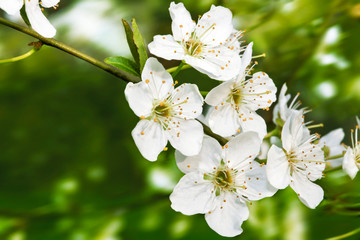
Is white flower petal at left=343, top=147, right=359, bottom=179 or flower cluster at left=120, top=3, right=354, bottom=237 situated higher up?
flower cluster at left=120, top=3, right=354, bottom=237

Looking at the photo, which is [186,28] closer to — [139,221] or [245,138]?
[245,138]

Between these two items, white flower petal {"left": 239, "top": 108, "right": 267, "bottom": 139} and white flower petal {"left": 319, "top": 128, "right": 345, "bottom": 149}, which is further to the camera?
white flower petal {"left": 319, "top": 128, "right": 345, "bottom": 149}

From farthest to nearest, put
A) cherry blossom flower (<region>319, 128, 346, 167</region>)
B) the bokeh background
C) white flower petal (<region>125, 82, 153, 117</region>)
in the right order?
the bokeh background → cherry blossom flower (<region>319, 128, 346, 167</region>) → white flower petal (<region>125, 82, 153, 117</region>)

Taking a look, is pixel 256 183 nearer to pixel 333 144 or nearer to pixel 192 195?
pixel 192 195

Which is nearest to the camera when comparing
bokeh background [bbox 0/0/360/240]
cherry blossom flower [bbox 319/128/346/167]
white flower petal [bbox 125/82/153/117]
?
white flower petal [bbox 125/82/153/117]

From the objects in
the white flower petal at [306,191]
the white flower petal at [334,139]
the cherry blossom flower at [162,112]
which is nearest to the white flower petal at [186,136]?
the cherry blossom flower at [162,112]

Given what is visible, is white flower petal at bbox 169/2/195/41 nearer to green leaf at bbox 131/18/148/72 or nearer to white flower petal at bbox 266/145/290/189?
green leaf at bbox 131/18/148/72

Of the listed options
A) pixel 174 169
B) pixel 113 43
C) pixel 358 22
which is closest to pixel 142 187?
pixel 174 169

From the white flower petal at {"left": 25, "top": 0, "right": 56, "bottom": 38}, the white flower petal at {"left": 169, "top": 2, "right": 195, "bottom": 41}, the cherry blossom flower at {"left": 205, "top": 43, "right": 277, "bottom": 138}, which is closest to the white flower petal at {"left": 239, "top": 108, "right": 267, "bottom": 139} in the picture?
the cherry blossom flower at {"left": 205, "top": 43, "right": 277, "bottom": 138}

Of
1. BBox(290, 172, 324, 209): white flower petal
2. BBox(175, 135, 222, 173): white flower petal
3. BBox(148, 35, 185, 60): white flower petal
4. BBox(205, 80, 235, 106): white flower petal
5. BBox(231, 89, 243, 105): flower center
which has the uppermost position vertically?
BBox(148, 35, 185, 60): white flower petal
